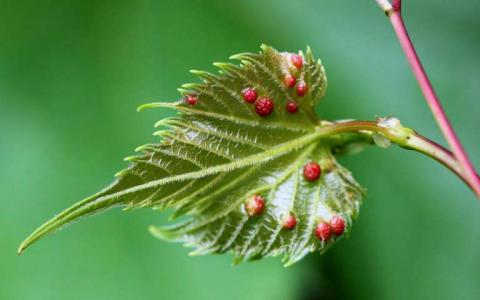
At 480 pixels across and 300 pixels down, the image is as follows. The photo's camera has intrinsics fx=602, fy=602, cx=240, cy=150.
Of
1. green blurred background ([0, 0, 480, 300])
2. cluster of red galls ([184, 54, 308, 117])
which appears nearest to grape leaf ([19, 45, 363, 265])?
cluster of red galls ([184, 54, 308, 117])

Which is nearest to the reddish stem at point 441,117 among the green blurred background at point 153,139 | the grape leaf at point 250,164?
the grape leaf at point 250,164

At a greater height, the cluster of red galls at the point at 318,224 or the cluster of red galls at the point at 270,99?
the cluster of red galls at the point at 270,99

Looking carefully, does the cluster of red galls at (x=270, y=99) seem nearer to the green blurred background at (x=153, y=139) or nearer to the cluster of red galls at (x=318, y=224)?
the cluster of red galls at (x=318, y=224)

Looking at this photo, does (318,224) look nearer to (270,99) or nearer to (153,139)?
(270,99)

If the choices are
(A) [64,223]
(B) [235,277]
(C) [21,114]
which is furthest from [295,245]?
(C) [21,114]

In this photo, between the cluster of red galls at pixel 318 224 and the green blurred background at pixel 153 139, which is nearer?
the cluster of red galls at pixel 318 224

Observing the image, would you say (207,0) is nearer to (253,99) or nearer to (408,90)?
(408,90)

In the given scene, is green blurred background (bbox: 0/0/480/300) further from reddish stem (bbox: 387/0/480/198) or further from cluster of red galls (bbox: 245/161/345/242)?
reddish stem (bbox: 387/0/480/198)

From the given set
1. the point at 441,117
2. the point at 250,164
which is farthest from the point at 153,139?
the point at 441,117
